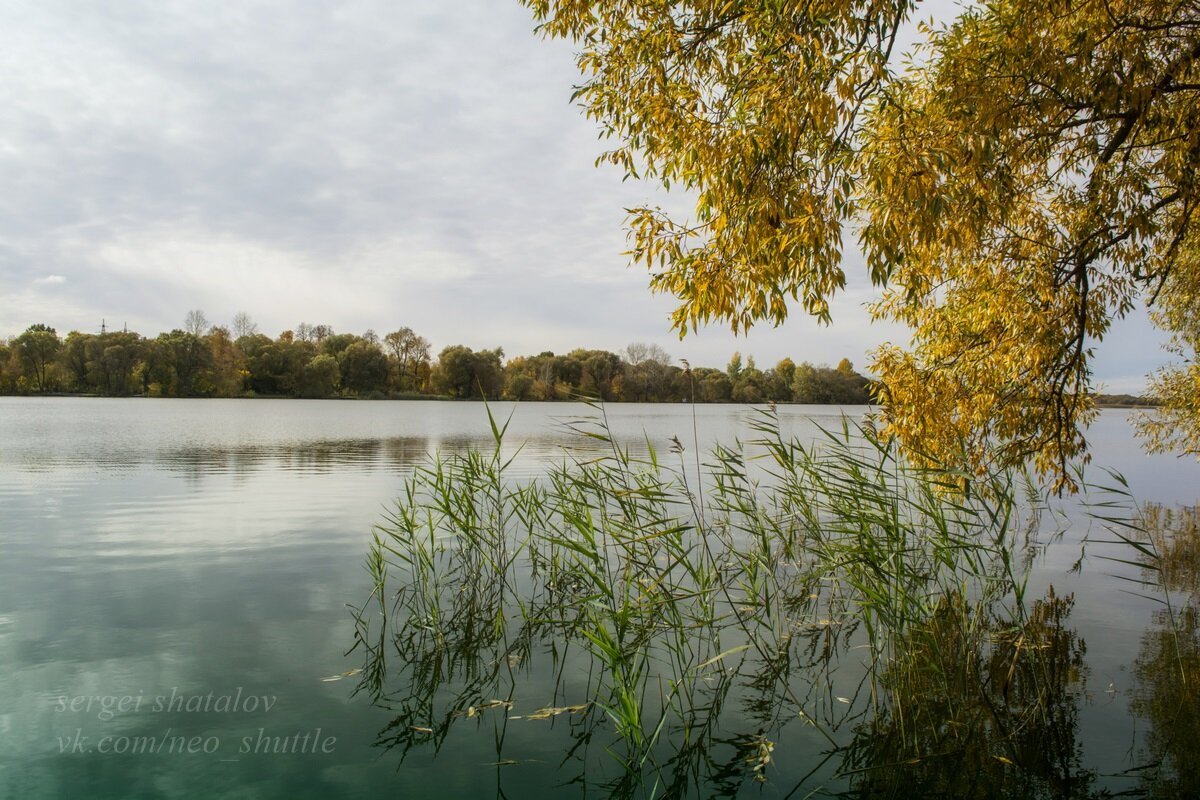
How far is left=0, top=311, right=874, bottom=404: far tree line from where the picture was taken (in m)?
77.2

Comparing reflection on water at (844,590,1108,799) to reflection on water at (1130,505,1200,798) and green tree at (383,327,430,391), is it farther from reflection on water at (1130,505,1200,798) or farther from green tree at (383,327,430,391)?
green tree at (383,327,430,391)

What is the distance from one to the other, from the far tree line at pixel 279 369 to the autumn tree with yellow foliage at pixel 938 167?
57838mm

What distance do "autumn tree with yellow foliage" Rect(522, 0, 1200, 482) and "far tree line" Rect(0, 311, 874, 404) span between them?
2277 inches

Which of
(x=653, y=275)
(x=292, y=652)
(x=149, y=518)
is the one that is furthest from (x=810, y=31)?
(x=149, y=518)

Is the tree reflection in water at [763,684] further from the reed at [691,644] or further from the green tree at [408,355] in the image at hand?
the green tree at [408,355]

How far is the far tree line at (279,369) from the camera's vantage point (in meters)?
77.2

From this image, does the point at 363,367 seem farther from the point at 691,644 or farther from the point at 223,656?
the point at 691,644

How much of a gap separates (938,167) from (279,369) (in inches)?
3558

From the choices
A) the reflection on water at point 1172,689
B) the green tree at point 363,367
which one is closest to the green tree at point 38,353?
the green tree at point 363,367

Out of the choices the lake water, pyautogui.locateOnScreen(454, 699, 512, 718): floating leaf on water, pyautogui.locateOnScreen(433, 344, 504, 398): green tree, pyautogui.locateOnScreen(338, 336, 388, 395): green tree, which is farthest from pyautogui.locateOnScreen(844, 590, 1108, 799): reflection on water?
pyautogui.locateOnScreen(338, 336, 388, 395): green tree

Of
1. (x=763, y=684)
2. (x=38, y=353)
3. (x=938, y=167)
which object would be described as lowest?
(x=763, y=684)

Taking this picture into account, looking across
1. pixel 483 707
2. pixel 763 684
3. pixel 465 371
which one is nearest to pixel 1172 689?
pixel 763 684

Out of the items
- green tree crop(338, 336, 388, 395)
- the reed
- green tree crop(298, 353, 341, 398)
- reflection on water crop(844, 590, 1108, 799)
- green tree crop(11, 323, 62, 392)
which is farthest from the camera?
green tree crop(338, 336, 388, 395)

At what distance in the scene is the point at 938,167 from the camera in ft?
17.5
